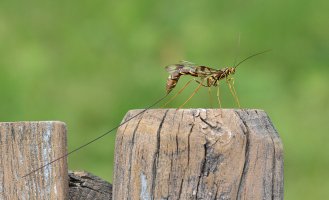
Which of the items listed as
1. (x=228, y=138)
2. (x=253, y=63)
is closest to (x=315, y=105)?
(x=253, y=63)

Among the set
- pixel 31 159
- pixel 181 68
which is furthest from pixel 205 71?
pixel 31 159

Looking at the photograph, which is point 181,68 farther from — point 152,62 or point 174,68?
point 152,62

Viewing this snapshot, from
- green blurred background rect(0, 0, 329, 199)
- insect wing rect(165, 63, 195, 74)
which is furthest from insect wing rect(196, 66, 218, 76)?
green blurred background rect(0, 0, 329, 199)

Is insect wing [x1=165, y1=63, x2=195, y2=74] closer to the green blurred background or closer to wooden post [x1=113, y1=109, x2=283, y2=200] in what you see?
wooden post [x1=113, y1=109, x2=283, y2=200]

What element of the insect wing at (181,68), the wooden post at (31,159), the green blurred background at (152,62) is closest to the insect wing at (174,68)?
the insect wing at (181,68)

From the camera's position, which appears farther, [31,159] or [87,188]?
[87,188]

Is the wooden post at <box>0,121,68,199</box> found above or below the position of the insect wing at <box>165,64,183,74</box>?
below
